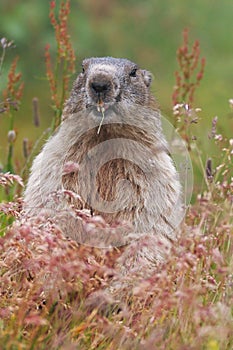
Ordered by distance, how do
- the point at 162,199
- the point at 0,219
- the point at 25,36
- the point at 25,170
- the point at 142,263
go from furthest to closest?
1. the point at 25,36
2. the point at 25,170
3. the point at 0,219
4. the point at 162,199
5. the point at 142,263

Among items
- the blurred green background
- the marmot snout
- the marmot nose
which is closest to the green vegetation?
the blurred green background

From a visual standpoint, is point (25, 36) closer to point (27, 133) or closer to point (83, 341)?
point (27, 133)

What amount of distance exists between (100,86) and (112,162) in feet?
1.28

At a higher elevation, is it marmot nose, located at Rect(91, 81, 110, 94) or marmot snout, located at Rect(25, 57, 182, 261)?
marmot nose, located at Rect(91, 81, 110, 94)

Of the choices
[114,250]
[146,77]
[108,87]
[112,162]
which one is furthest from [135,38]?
[114,250]

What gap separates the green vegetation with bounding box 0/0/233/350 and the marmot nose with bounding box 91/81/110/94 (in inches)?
12.3

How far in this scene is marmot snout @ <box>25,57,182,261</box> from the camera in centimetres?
388

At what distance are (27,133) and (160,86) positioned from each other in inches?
73.1

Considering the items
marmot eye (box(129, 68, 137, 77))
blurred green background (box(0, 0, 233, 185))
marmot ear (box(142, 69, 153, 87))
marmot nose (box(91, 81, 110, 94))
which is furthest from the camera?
blurred green background (box(0, 0, 233, 185))

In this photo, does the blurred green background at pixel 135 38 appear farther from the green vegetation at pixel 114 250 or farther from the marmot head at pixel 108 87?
the marmot head at pixel 108 87

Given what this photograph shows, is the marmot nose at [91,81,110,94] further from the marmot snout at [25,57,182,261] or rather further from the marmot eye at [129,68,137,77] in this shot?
the marmot eye at [129,68,137,77]

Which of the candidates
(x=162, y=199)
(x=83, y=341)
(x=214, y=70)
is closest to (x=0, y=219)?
(x=162, y=199)

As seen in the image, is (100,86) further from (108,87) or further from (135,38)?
(135,38)

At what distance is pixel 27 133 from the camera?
27.7 ft
